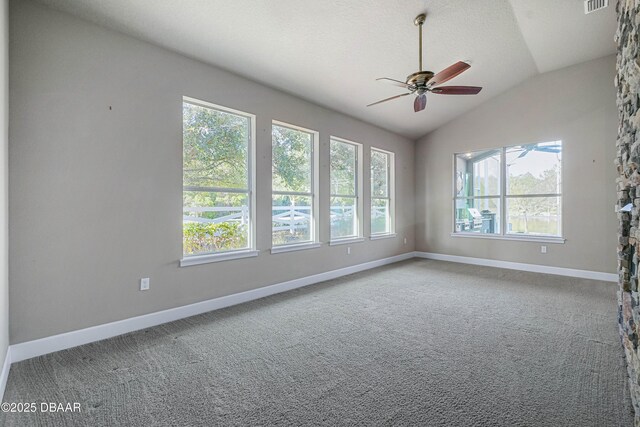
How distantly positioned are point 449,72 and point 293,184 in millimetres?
2526

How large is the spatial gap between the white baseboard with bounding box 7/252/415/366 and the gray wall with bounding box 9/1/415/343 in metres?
0.06

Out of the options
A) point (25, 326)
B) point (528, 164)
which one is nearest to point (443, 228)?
point (528, 164)

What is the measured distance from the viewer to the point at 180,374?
2.18m

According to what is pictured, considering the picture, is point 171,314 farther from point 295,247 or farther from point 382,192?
point 382,192

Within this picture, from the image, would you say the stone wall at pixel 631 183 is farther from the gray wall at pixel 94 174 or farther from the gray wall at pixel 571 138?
the gray wall at pixel 94 174

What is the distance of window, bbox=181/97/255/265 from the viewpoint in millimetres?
3426

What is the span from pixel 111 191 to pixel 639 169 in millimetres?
4005

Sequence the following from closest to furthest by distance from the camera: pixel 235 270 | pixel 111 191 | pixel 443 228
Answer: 1. pixel 111 191
2. pixel 235 270
3. pixel 443 228

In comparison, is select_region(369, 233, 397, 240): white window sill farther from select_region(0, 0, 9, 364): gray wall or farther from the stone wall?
select_region(0, 0, 9, 364): gray wall

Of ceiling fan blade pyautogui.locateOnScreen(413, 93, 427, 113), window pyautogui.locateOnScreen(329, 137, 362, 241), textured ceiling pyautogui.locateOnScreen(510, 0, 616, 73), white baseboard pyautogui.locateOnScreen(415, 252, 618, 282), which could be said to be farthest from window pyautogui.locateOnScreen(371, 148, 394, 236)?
textured ceiling pyautogui.locateOnScreen(510, 0, 616, 73)

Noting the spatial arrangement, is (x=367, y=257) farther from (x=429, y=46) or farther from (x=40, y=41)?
(x=40, y=41)

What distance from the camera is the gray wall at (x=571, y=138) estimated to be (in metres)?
4.79

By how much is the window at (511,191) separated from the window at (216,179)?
191 inches

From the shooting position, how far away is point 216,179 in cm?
364
